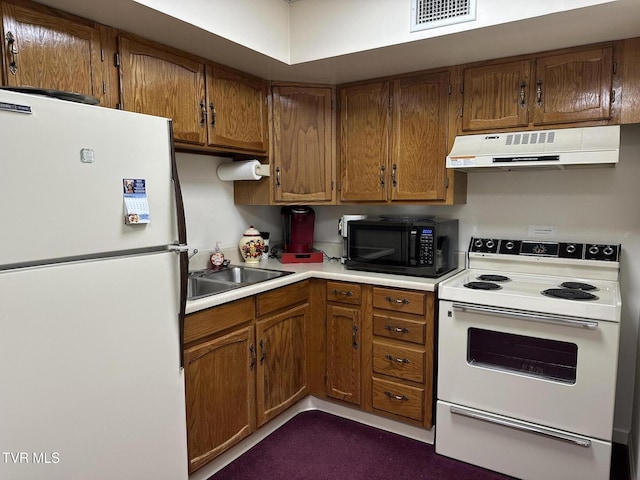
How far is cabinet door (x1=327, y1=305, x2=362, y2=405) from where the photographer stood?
251 cm

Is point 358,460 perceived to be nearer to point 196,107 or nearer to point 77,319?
point 77,319

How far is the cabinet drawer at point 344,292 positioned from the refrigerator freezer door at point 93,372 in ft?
3.58

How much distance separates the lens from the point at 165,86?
2.07m

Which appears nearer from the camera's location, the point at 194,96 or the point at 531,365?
the point at 531,365

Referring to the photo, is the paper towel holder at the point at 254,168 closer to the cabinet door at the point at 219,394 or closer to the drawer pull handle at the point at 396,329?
the cabinet door at the point at 219,394

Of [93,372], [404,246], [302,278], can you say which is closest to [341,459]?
[302,278]

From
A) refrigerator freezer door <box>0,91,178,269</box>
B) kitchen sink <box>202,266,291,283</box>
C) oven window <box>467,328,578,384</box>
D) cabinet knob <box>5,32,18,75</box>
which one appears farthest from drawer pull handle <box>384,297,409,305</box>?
cabinet knob <box>5,32,18,75</box>

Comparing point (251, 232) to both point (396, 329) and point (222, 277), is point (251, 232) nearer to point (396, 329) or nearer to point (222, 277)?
point (222, 277)

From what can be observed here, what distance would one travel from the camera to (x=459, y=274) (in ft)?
8.17

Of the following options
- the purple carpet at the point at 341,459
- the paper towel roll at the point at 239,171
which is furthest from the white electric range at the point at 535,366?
the paper towel roll at the point at 239,171

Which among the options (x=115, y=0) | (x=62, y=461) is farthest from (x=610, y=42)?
(x=62, y=461)

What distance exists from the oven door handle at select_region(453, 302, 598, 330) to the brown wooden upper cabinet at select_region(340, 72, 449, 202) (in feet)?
2.26

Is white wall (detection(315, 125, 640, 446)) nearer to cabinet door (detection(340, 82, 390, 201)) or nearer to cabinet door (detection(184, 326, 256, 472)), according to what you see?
cabinet door (detection(340, 82, 390, 201))

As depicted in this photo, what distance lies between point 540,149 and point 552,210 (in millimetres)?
495
